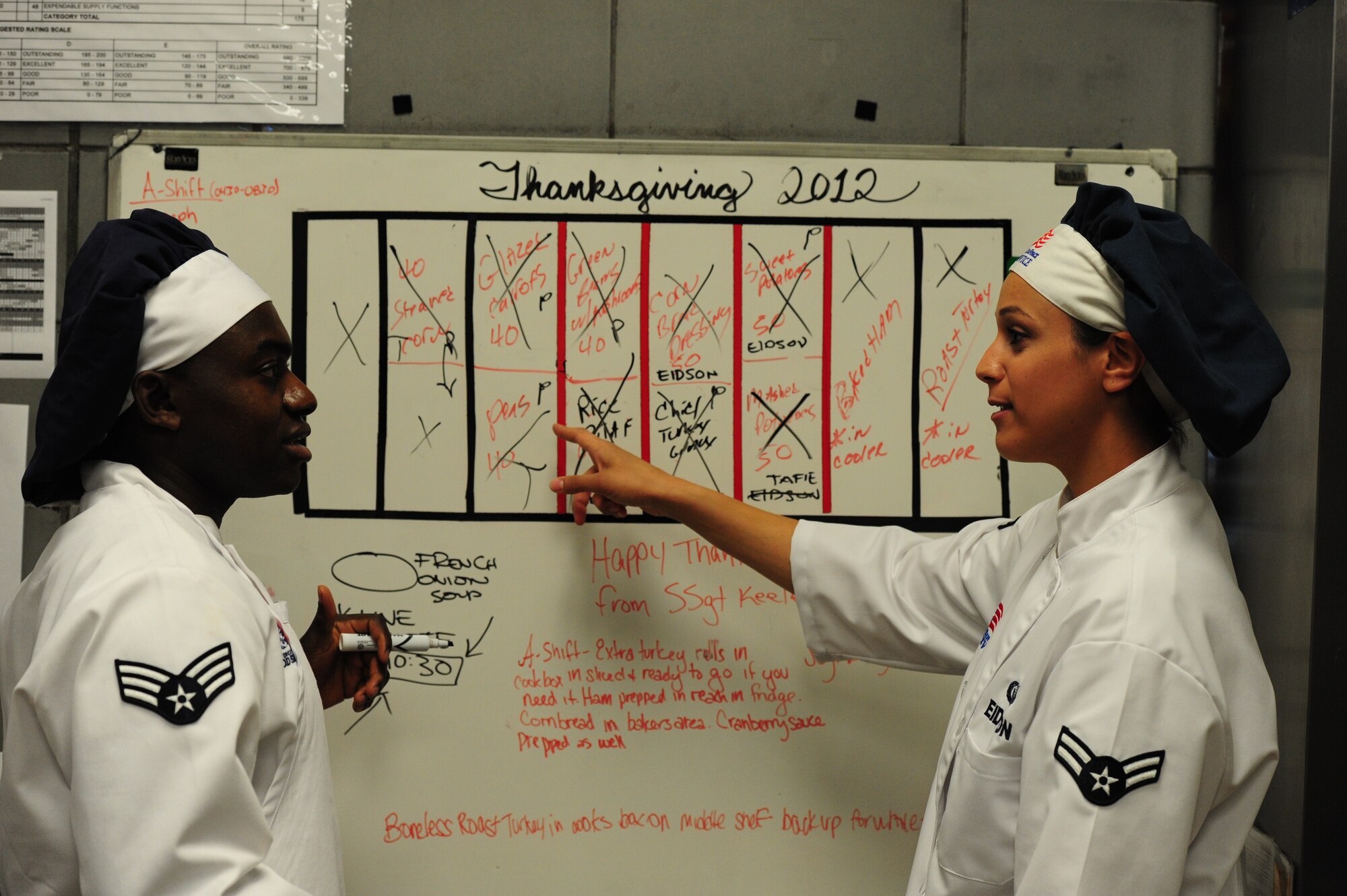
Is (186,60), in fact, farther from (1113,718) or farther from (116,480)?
(1113,718)

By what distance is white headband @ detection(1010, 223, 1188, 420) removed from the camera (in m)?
1.13

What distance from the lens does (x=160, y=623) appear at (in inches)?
37.6

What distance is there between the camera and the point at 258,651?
1.04m

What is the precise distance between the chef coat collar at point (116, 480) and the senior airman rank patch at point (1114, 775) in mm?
1007

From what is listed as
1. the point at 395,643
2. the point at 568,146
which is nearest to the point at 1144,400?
the point at 568,146

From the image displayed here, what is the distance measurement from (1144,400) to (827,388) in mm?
566

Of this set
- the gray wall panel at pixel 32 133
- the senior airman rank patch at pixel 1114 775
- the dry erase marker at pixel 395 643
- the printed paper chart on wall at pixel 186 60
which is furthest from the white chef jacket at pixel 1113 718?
the gray wall panel at pixel 32 133

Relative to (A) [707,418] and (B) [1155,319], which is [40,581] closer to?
(A) [707,418]

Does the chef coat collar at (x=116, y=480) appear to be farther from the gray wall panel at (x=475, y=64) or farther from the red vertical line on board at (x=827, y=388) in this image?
the red vertical line on board at (x=827, y=388)

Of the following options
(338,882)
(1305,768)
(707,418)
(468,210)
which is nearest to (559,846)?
(338,882)

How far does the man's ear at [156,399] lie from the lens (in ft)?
3.56

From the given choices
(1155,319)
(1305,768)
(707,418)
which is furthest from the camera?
(707,418)

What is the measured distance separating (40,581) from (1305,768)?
182cm

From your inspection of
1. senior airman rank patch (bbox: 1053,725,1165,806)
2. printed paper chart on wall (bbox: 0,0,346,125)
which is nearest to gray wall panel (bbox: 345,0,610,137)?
printed paper chart on wall (bbox: 0,0,346,125)
